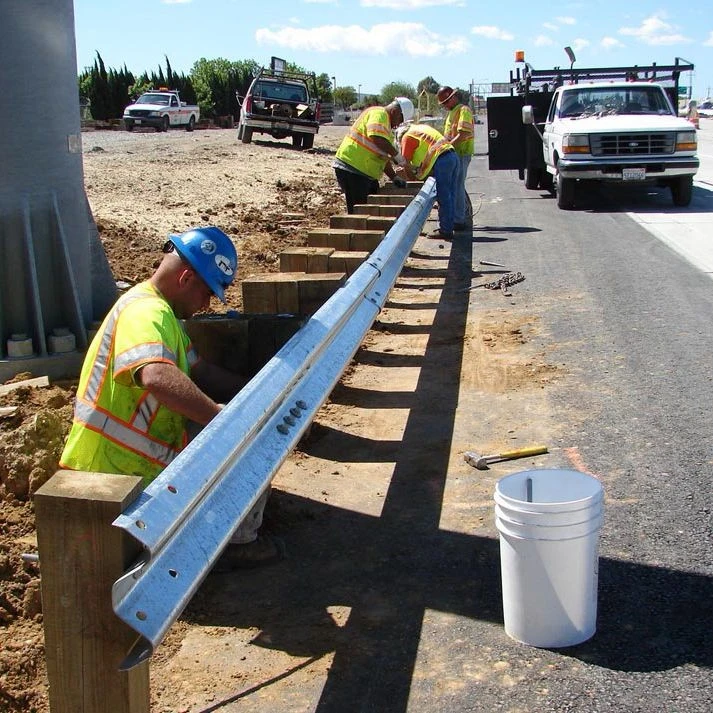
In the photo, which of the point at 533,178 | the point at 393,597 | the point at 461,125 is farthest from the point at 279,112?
the point at 393,597

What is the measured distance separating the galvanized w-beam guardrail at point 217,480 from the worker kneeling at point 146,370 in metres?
0.21

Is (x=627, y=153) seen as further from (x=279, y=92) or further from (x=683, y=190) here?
(x=279, y=92)

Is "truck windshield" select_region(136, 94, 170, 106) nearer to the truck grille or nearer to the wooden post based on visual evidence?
the truck grille

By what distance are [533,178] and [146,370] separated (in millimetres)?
17380

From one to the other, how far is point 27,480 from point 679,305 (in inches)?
238

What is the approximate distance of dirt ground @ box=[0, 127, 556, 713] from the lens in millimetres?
3619

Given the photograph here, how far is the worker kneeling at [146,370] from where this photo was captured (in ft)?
11.1

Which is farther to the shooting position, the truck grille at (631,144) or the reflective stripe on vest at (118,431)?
the truck grille at (631,144)

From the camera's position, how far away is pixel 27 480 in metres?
4.86

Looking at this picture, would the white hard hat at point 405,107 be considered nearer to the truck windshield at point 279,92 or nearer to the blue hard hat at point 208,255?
the blue hard hat at point 208,255

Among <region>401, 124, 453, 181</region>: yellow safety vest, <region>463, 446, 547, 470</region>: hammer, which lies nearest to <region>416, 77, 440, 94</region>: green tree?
<region>401, 124, 453, 181</region>: yellow safety vest

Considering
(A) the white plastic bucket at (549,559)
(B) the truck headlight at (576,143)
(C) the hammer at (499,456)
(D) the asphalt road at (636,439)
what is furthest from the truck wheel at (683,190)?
(A) the white plastic bucket at (549,559)

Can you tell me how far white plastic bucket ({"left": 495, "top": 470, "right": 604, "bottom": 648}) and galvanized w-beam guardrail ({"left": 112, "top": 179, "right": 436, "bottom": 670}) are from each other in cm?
87

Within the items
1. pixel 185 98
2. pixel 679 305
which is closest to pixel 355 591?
pixel 679 305
